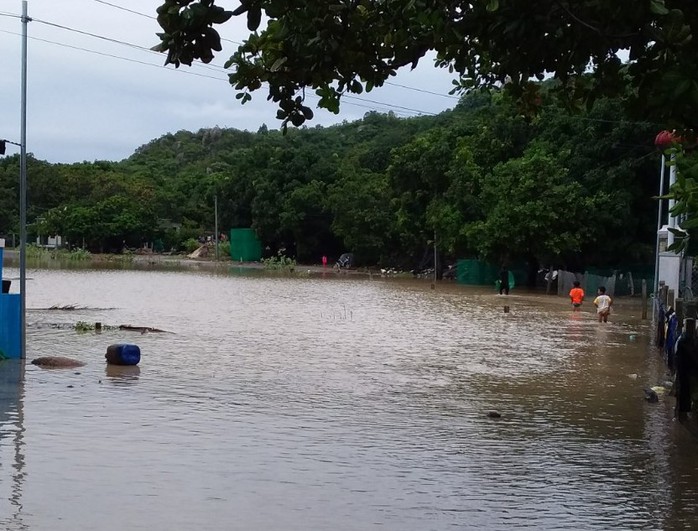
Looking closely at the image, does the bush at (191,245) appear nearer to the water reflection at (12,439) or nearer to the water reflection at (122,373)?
the water reflection at (122,373)

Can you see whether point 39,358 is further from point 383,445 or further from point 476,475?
point 476,475

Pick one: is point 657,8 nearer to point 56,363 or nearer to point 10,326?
point 56,363

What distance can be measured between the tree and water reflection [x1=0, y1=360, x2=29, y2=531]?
398cm

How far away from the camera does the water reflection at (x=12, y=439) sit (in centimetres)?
847

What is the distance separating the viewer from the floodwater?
8977 millimetres

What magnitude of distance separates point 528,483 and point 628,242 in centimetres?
4042

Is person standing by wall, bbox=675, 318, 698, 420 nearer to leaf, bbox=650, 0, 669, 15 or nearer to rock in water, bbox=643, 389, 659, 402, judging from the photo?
rock in water, bbox=643, 389, 659, 402

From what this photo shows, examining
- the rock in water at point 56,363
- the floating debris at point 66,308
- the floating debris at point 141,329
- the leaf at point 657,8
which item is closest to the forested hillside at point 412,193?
the leaf at point 657,8

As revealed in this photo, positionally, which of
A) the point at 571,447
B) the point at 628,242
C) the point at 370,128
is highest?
the point at 370,128

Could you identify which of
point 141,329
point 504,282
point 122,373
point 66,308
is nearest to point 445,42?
point 122,373

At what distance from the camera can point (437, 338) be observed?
992 inches

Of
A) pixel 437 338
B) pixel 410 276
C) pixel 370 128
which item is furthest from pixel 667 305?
pixel 370 128

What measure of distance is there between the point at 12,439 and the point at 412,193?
2065 inches

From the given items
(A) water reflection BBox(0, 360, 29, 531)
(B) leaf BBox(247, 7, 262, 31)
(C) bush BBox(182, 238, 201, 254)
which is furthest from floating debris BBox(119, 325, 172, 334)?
(C) bush BBox(182, 238, 201, 254)
